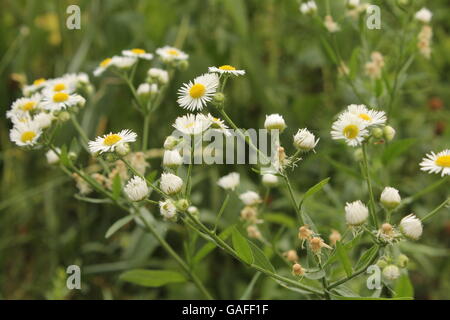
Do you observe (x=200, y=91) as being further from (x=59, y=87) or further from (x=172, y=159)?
(x=59, y=87)

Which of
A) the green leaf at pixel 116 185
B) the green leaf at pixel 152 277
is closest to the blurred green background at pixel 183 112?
the green leaf at pixel 152 277

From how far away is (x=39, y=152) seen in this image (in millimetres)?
1499

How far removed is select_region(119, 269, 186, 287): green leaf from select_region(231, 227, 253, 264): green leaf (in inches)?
10.2

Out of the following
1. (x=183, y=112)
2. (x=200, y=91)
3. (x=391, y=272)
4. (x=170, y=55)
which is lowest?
(x=391, y=272)

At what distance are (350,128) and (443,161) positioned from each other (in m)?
0.12

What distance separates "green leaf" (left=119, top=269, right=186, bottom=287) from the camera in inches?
33.6

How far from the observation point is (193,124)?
620 millimetres

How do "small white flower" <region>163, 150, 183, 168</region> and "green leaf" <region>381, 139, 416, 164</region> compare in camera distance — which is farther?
"green leaf" <region>381, 139, 416, 164</region>

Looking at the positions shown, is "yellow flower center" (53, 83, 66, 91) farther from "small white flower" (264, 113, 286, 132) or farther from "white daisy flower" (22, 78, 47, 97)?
"small white flower" (264, 113, 286, 132)

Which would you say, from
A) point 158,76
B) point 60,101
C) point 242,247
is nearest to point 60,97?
point 60,101

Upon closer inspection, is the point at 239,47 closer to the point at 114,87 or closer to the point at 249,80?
the point at 249,80

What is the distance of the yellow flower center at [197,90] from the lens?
65cm

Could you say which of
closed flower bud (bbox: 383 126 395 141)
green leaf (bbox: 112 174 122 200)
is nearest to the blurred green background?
green leaf (bbox: 112 174 122 200)
